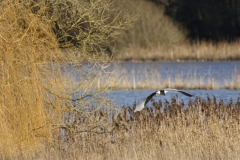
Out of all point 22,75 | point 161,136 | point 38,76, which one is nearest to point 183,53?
point 161,136

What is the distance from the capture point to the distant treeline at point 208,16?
39750 millimetres

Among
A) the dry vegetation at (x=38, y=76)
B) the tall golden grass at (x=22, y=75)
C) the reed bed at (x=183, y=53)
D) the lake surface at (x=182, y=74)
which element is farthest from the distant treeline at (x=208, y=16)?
the tall golden grass at (x=22, y=75)

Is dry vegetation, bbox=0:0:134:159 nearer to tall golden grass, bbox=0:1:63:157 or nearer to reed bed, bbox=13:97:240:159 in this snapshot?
tall golden grass, bbox=0:1:63:157

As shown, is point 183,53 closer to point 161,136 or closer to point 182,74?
point 182,74

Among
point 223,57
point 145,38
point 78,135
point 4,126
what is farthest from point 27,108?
point 145,38

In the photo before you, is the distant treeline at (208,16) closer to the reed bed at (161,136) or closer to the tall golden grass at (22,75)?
the reed bed at (161,136)

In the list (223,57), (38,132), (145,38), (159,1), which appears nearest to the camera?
(38,132)

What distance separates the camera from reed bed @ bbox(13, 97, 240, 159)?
26.1ft

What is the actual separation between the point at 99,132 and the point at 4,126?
152 centimetres

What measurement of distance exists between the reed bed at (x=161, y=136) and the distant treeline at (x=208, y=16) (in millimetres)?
30996

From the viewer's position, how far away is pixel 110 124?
8.35 metres

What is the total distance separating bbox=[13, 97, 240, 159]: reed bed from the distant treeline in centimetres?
3100

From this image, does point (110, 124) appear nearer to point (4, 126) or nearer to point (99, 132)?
point (99, 132)

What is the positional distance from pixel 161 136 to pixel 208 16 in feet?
109
